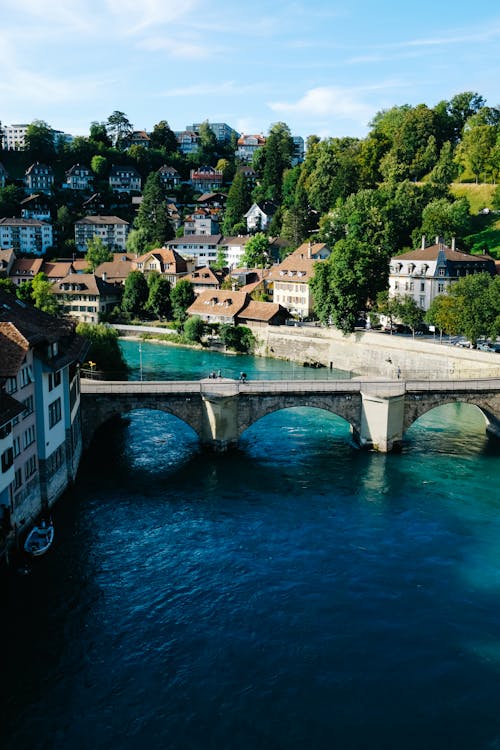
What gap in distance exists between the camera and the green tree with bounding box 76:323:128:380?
6325cm

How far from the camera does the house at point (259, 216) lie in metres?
152

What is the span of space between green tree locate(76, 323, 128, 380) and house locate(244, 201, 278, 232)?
293 feet

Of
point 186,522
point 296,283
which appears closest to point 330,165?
point 296,283

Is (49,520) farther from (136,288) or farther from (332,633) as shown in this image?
(136,288)

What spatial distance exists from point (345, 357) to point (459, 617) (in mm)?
56260

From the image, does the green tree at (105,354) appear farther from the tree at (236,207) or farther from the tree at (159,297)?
the tree at (236,207)

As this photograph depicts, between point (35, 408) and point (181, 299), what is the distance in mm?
70402

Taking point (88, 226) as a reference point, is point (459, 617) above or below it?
below

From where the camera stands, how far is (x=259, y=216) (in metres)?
152

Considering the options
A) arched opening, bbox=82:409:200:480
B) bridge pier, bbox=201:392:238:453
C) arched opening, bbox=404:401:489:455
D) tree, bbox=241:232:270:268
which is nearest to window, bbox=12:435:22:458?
arched opening, bbox=82:409:200:480

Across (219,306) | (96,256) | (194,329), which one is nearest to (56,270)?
(96,256)

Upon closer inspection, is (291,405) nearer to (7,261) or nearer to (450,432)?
(450,432)

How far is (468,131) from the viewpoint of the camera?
130 m

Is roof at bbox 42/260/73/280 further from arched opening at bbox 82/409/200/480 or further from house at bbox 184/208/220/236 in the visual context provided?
arched opening at bbox 82/409/200/480
